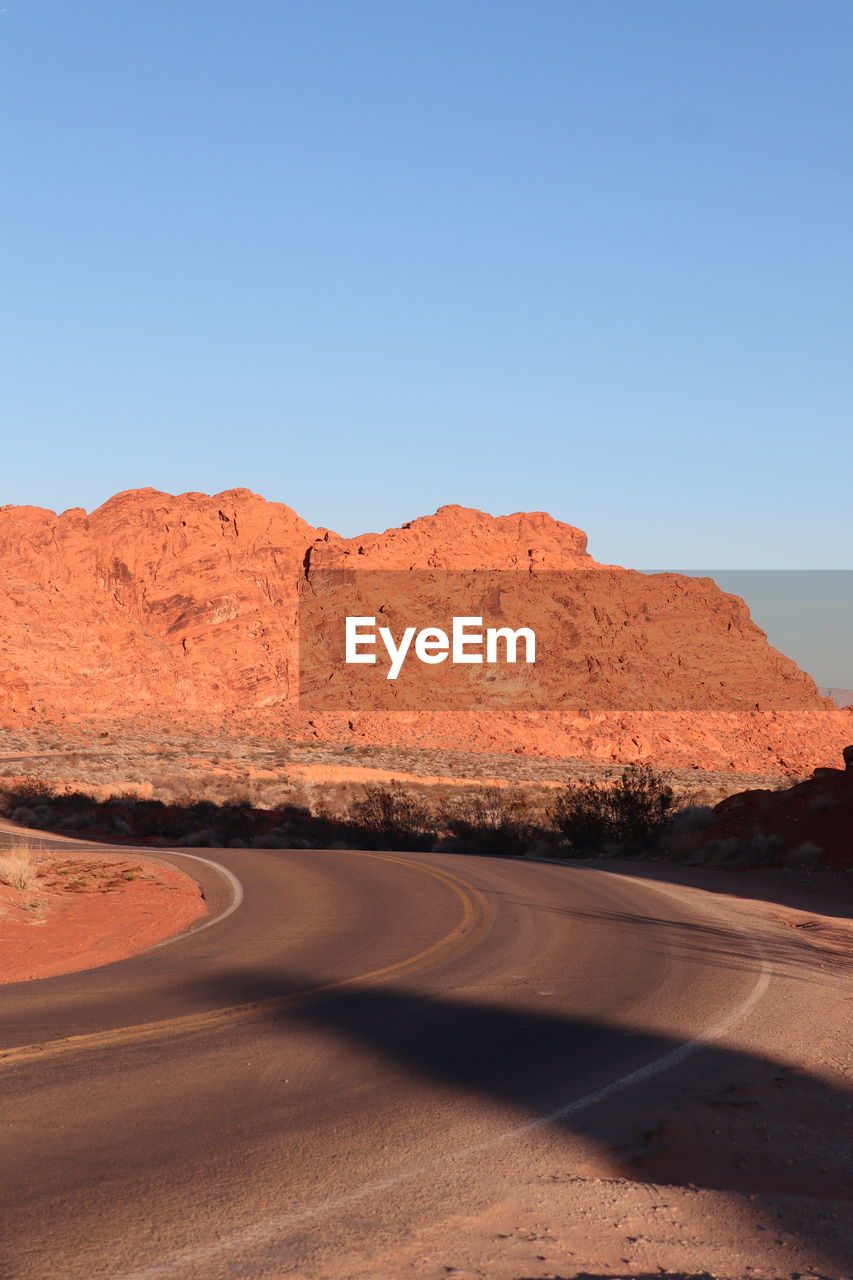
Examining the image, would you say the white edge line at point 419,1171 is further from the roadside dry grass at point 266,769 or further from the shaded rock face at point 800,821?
the roadside dry grass at point 266,769

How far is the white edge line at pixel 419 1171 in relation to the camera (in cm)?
417

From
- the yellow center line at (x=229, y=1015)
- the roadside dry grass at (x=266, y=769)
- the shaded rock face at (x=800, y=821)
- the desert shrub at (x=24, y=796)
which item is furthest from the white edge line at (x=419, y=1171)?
the roadside dry grass at (x=266, y=769)

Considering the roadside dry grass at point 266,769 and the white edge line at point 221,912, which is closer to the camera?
the white edge line at point 221,912

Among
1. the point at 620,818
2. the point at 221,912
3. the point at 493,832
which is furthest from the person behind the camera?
the point at 493,832

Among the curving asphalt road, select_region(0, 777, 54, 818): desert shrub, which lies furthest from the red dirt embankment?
select_region(0, 777, 54, 818): desert shrub

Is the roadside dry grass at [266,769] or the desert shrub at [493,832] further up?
the roadside dry grass at [266,769]

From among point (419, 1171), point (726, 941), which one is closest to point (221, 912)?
point (726, 941)

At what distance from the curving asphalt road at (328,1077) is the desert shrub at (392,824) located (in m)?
16.3

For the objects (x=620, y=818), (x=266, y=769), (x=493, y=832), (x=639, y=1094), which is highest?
(x=266, y=769)

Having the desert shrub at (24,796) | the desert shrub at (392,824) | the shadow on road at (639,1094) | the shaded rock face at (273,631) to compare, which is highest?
the shaded rock face at (273,631)

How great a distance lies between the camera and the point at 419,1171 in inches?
205

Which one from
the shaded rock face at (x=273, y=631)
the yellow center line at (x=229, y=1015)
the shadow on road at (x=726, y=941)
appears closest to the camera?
the yellow center line at (x=229, y=1015)

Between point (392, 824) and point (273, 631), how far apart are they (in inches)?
3055

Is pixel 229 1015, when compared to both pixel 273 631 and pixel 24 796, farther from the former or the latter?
pixel 273 631
